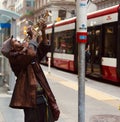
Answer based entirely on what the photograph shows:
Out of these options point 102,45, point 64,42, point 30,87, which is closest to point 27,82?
point 30,87

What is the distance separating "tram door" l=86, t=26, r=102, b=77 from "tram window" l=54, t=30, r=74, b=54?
13.2 feet

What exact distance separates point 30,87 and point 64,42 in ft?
74.3

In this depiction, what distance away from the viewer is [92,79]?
2261 cm

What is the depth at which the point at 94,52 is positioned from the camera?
21422 millimetres

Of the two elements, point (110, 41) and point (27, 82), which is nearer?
point (27, 82)

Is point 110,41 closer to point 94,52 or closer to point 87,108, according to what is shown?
point 94,52

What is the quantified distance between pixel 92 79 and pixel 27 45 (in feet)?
54.9

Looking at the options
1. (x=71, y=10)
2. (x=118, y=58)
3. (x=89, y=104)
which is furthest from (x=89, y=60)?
(x=71, y=10)

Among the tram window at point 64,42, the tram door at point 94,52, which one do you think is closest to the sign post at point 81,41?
the tram door at point 94,52

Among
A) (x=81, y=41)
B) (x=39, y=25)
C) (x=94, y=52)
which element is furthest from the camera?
(x=94, y=52)

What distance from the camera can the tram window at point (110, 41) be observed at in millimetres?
19125

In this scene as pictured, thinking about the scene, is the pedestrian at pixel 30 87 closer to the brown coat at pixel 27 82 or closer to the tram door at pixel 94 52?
the brown coat at pixel 27 82

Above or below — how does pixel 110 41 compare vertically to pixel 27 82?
above

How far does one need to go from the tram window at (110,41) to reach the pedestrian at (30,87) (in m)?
13.1
